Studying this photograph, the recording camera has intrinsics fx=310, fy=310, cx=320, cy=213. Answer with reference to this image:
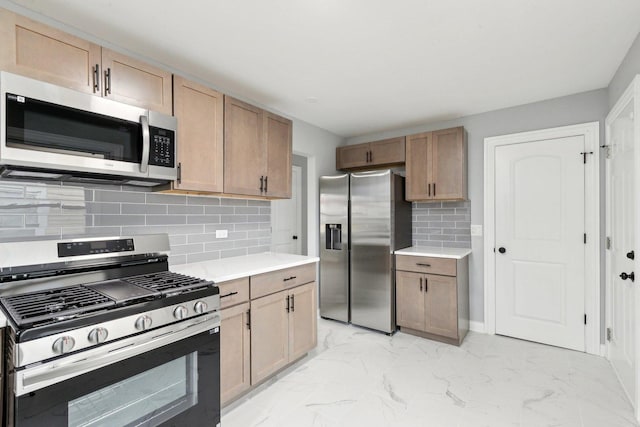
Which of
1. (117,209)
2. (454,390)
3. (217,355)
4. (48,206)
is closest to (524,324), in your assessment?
(454,390)

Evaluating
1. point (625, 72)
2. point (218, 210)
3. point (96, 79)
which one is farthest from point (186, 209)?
point (625, 72)

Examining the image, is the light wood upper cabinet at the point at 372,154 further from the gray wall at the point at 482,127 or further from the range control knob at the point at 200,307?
the range control knob at the point at 200,307

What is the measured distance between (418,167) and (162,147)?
2.63 meters

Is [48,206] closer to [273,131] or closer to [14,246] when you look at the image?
[14,246]

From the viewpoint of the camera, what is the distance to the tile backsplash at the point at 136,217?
170 centimetres

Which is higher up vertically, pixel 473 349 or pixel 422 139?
pixel 422 139

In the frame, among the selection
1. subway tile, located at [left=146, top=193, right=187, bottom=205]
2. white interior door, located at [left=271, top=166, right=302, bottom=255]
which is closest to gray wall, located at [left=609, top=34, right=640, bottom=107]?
subway tile, located at [left=146, top=193, right=187, bottom=205]

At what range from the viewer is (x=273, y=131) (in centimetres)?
276

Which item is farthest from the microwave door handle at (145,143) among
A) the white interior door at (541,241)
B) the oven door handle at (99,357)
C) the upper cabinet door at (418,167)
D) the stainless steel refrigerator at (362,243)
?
the white interior door at (541,241)

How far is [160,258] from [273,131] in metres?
1.40

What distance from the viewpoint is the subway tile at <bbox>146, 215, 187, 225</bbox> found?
221 cm

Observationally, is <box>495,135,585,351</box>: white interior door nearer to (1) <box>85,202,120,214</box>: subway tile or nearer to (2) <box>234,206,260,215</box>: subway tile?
(2) <box>234,206,260,215</box>: subway tile

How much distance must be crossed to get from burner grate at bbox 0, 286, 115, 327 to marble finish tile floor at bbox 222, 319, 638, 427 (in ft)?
3.81

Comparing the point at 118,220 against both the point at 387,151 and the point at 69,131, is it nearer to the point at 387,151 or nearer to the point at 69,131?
the point at 69,131
